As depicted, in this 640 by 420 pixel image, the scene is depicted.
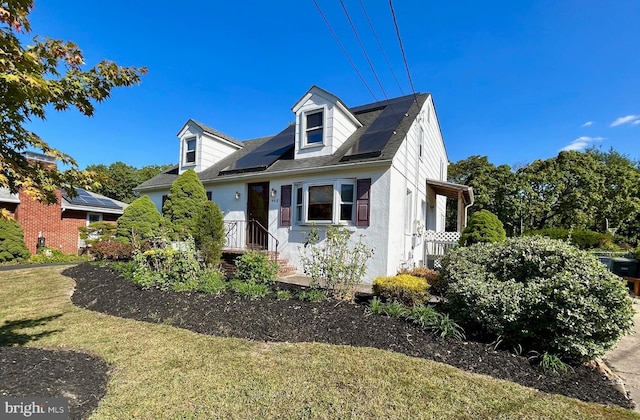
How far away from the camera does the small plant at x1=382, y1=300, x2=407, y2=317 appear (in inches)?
195

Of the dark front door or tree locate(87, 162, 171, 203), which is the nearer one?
the dark front door

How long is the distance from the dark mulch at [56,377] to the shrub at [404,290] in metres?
4.34

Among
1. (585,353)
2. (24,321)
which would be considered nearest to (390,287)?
(585,353)

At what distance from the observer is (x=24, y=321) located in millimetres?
5086

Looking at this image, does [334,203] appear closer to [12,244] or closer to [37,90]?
[37,90]

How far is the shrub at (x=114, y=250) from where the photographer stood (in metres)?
10.4

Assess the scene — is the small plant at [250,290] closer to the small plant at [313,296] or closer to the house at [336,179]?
the small plant at [313,296]

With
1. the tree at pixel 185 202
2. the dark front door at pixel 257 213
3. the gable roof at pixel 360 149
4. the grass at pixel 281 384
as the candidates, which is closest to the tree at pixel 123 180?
the gable roof at pixel 360 149

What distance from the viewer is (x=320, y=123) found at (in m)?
10.2

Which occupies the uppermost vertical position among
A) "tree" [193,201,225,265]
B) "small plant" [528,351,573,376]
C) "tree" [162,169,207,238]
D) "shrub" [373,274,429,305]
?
"tree" [162,169,207,238]

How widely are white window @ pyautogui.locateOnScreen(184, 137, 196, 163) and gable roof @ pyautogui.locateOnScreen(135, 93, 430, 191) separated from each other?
1041mm

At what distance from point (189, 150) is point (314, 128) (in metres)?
6.83

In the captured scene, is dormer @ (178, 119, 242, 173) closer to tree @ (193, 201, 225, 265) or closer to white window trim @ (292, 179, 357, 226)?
tree @ (193, 201, 225, 265)

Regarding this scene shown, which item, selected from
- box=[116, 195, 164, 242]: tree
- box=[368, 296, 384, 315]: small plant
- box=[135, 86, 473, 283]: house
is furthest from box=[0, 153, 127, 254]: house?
box=[368, 296, 384, 315]: small plant
